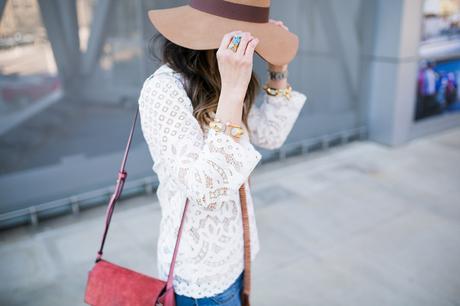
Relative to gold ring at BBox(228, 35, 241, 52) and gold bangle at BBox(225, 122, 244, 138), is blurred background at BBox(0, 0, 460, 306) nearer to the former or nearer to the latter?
gold bangle at BBox(225, 122, 244, 138)

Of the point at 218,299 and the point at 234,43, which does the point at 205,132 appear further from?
the point at 218,299

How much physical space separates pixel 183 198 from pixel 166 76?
0.39 m

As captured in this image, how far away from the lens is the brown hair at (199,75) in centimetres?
127

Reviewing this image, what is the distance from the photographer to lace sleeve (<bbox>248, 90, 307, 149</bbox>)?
66.4 inches

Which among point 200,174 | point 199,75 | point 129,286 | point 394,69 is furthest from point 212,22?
point 394,69

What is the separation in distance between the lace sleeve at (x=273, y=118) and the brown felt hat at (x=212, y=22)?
1.28 feet

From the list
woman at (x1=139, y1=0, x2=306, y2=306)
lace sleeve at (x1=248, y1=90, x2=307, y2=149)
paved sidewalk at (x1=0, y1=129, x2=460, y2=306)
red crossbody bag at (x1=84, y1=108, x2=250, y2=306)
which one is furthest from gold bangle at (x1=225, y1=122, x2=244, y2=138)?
paved sidewalk at (x1=0, y1=129, x2=460, y2=306)

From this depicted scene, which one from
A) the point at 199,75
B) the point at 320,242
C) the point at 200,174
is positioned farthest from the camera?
the point at 320,242

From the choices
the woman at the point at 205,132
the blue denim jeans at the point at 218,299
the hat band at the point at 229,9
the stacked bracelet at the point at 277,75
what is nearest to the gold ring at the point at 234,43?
the woman at the point at 205,132

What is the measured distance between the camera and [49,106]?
361 centimetres

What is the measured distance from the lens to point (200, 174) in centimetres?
109

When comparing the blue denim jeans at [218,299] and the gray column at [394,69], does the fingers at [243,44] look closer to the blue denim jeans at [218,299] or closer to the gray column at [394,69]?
the blue denim jeans at [218,299]

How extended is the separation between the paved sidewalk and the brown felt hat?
6.24 ft

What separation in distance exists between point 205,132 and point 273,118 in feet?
1.56
